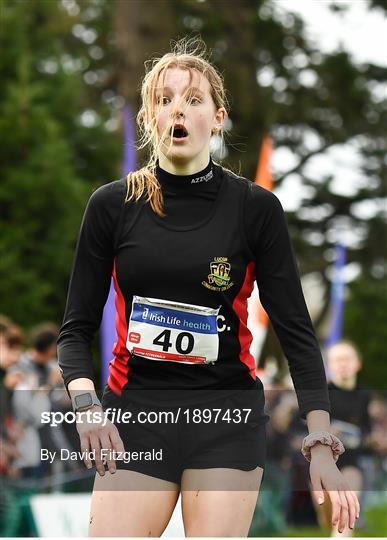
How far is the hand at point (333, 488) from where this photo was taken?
343cm

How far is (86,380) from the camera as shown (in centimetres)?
359

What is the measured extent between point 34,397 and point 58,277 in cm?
889

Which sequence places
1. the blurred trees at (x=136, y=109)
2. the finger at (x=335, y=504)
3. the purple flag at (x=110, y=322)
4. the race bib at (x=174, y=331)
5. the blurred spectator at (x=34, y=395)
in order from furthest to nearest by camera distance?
the blurred trees at (x=136, y=109) → the purple flag at (x=110, y=322) → the blurred spectator at (x=34, y=395) → the race bib at (x=174, y=331) → the finger at (x=335, y=504)

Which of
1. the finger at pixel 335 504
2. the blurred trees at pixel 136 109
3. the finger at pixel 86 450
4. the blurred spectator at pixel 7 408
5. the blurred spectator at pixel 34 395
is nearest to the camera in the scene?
the finger at pixel 335 504

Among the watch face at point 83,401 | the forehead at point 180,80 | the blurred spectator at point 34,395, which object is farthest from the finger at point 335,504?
the blurred spectator at point 34,395

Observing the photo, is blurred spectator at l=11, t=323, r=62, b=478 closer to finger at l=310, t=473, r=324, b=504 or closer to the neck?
the neck

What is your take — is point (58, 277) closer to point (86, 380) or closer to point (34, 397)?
point (34, 397)

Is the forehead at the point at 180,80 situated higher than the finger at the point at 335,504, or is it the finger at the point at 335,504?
the forehead at the point at 180,80

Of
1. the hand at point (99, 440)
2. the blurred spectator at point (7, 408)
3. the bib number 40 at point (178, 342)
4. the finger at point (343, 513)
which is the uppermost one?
the bib number 40 at point (178, 342)

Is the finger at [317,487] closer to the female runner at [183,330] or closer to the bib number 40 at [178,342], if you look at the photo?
the female runner at [183,330]

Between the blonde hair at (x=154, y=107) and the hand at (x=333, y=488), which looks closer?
the hand at (x=333, y=488)

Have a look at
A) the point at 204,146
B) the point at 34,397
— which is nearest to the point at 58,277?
the point at 34,397

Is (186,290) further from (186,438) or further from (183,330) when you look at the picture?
(186,438)

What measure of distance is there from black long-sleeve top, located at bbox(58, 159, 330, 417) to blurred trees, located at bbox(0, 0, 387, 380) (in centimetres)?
1042
